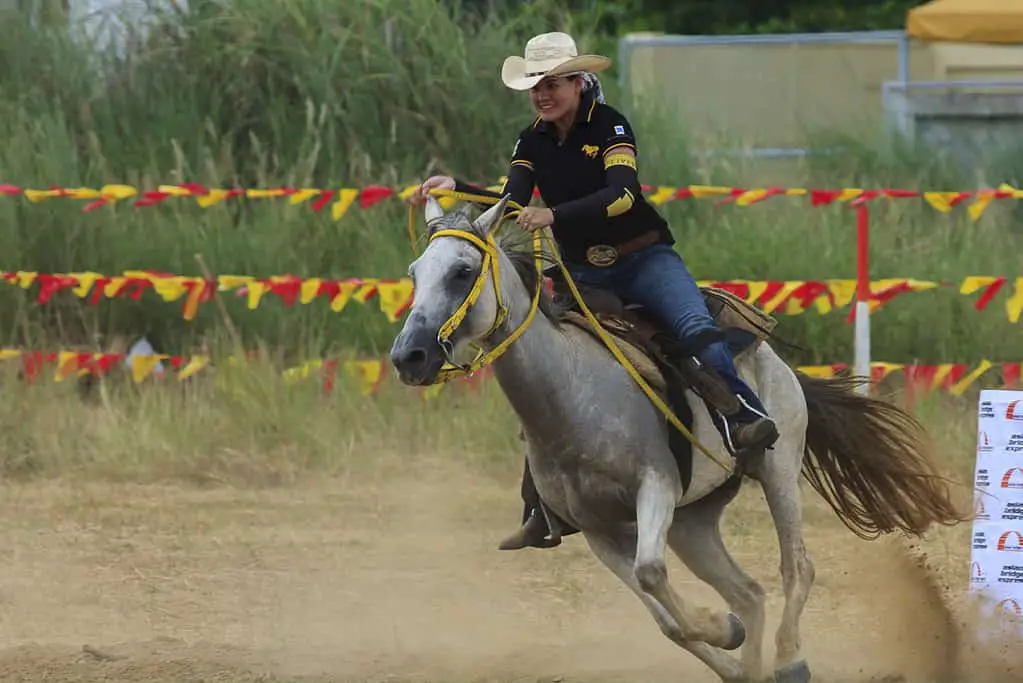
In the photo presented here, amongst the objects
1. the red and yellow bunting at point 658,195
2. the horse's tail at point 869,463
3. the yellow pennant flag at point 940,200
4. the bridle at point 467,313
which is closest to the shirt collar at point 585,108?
the bridle at point 467,313

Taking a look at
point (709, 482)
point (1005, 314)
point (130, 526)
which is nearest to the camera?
point (709, 482)

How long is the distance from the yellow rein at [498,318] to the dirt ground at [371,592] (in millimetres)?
1350

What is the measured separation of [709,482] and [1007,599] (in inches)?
56.4

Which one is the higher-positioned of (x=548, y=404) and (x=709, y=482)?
(x=548, y=404)

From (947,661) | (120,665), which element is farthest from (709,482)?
(120,665)

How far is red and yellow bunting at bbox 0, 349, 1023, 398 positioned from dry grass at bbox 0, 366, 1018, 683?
0.39 ft

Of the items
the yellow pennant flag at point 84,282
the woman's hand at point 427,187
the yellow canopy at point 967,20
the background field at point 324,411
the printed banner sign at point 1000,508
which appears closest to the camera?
the woman's hand at point 427,187

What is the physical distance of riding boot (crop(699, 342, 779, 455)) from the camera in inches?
256

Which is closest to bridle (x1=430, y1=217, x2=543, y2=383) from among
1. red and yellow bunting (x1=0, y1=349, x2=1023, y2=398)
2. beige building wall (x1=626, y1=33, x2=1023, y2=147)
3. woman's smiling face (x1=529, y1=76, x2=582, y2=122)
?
woman's smiling face (x1=529, y1=76, x2=582, y2=122)

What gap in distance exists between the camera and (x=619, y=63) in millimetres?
18375

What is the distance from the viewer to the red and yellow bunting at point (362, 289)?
1111cm

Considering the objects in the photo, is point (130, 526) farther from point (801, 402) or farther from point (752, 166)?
point (752, 166)

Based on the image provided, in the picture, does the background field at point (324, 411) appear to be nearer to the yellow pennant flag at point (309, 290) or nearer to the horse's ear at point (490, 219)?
the yellow pennant flag at point (309, 290)

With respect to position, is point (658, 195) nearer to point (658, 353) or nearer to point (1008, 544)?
point (1008, 544)
